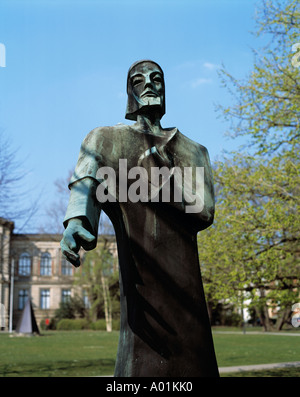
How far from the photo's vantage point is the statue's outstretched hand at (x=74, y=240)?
101 inches

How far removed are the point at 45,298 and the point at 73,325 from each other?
24236mm

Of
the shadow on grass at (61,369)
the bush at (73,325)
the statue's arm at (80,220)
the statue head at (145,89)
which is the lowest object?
the bush at (73,325)

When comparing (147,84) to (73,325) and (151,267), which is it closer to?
(151,267)

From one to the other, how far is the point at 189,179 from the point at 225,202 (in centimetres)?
935

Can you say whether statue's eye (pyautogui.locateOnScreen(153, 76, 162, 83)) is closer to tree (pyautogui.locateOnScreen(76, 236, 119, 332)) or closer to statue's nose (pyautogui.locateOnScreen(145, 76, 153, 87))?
statue's nose (pyautogui.locateOnScreen(145, 76, 153, 87))

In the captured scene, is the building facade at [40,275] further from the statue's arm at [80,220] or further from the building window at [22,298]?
the statue's arm at [80,220]

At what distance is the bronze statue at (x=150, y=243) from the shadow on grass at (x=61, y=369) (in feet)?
28.9

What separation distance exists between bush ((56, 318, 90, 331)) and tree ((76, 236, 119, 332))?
100cm

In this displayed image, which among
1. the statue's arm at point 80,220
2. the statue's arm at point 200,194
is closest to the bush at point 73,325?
the statue's arm at point 200,194

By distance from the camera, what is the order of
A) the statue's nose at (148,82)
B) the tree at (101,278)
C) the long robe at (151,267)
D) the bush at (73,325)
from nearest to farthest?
the long robe at (151,267) → the statue's nose at (148,82) → the tree at (101,278) → the bush at (73,325)

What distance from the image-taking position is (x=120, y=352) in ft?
9.93

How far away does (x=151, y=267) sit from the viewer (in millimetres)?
2984

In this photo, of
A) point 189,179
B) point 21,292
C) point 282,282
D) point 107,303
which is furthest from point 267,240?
point 21,292

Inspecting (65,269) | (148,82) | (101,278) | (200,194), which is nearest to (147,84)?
(148,82)
